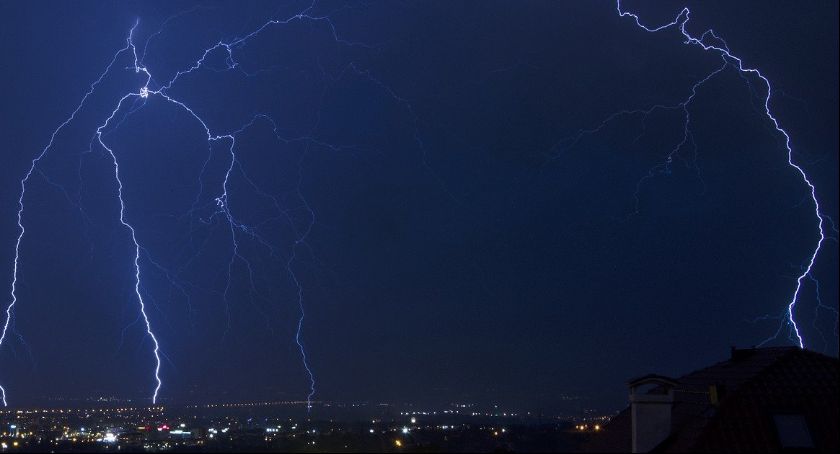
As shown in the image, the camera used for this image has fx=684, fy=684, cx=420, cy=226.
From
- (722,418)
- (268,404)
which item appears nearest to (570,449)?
(722,418)

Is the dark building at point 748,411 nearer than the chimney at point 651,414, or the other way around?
the dark building at point 748,411

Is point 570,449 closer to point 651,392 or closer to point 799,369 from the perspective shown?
point 651,392

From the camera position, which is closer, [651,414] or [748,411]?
[748,411]

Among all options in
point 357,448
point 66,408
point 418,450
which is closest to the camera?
point 418,450

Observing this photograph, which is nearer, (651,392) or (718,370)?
(651,392)

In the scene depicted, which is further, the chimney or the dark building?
the chimney

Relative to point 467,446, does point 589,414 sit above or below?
above
